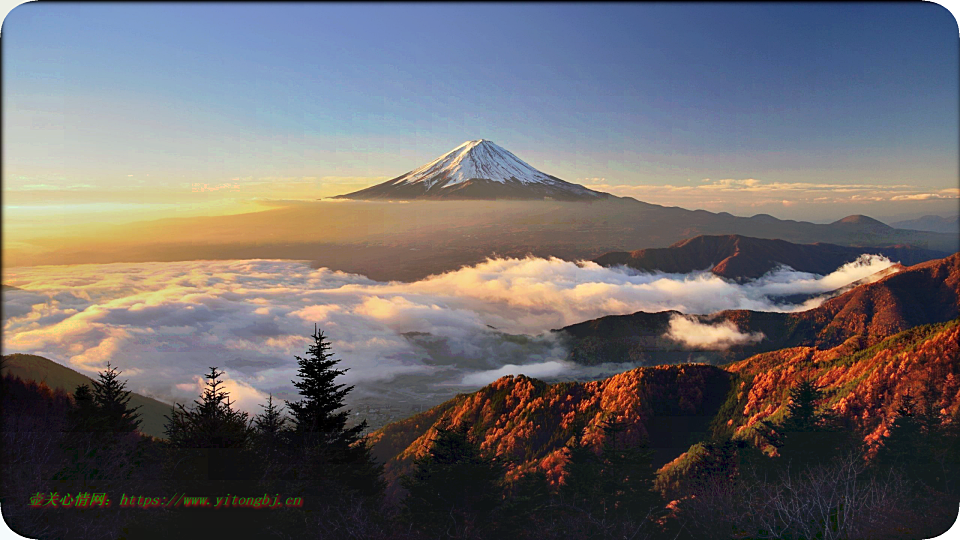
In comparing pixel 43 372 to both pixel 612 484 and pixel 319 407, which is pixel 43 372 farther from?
pixel 612 484

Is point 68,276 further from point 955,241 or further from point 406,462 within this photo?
point 955,241

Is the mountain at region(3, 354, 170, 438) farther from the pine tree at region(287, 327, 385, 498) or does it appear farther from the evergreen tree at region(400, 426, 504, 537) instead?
the evergreen tree at region(400, 426, 504, 537)

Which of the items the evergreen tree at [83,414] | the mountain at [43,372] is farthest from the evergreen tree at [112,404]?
the mountain at [43,372]

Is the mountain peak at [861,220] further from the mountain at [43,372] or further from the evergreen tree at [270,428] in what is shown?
the mountain at [43,372]

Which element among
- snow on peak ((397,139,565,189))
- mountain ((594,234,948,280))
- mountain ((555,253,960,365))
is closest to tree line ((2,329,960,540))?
mountain ((555,253,960,365))

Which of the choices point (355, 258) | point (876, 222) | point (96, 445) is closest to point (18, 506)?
point (96, 445)

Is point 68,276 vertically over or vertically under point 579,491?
over
